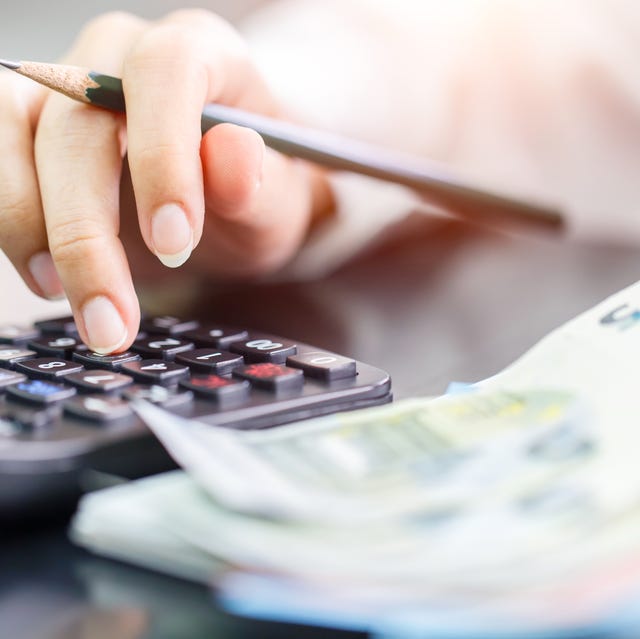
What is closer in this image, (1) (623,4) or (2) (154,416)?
(2) (154,416)

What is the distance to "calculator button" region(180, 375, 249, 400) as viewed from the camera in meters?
0.26

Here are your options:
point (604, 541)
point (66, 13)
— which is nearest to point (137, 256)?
point (604, 541)

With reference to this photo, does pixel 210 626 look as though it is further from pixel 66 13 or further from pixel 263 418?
pixel 66 13

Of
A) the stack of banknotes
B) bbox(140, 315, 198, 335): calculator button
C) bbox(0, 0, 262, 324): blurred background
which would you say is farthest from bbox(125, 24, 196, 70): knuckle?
bbox(0, 0, 262, 324): blurred background

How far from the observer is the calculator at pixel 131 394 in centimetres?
22

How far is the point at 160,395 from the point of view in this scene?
0.85 feet

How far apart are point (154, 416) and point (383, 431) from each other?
6 centimetres

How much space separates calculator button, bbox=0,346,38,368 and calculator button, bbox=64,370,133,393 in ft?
0.13

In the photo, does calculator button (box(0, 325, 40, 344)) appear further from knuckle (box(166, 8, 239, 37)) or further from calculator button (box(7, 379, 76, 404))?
knuckle (box(166, 8, 239, 37))

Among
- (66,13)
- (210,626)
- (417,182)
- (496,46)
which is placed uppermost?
(66,13)

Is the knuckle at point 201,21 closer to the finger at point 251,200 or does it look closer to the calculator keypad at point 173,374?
the finger at point 251,200

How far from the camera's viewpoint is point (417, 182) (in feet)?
1.71

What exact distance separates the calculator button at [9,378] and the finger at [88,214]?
37 mm

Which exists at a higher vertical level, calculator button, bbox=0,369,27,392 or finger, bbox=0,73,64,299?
finger, bbox=0,73,64,299
